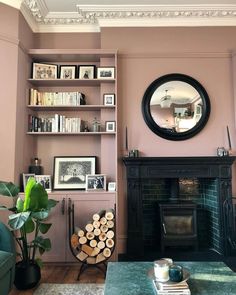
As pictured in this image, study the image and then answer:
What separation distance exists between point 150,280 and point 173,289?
0.23 meters

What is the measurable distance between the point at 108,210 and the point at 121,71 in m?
1.94

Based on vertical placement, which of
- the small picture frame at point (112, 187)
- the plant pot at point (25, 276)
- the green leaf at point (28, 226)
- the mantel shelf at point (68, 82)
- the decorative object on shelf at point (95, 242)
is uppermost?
the mantel shelf at point (68, 82)

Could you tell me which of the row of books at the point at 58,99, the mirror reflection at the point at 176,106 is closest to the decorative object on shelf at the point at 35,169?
the row of books at the point at 58,99

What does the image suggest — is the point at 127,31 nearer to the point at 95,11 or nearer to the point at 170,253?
the point at 95,11

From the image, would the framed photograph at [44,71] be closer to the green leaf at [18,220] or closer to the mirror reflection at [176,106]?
the mirror reflection at [176,106]

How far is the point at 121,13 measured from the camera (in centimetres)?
352

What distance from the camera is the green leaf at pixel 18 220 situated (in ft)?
7.65

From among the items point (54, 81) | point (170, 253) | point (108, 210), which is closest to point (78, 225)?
point (108, 210)

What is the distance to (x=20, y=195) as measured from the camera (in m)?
3.07

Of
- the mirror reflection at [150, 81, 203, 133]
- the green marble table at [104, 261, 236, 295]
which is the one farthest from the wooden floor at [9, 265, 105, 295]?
the mirror reflection at [150, 81, 203, 133]

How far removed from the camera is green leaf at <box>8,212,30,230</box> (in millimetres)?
2330

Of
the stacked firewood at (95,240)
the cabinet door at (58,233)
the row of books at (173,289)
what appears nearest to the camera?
the row of books at (173,289)

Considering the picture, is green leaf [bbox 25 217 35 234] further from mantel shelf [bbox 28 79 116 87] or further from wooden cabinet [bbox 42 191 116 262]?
mantel shelf [bbox 28 79 116 87]

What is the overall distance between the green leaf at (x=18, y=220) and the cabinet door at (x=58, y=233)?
2.40 ft
